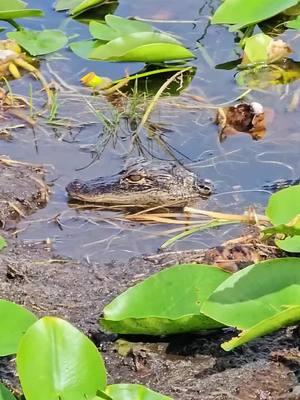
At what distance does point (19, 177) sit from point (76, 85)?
30.6 inches

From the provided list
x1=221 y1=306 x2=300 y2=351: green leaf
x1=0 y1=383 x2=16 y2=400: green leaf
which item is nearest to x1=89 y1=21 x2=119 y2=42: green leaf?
x1=221 y1=306 x2=300 y2=351: green leaf

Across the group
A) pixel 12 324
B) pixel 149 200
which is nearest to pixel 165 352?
pixel 12 324

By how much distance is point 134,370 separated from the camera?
203 centimetres

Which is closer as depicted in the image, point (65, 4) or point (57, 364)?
point (57, 364)

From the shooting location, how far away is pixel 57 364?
1.75m

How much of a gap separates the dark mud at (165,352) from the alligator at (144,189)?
0.52 meters

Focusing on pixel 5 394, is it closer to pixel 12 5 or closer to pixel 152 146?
pixel 152 146

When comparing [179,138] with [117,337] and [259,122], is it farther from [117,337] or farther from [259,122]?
[117,337]

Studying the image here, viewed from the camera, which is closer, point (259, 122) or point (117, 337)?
point (117, 337)

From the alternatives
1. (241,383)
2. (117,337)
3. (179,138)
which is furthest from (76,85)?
(241,383)

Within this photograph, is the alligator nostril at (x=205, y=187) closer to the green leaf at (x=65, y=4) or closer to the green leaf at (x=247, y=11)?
the green leaf at (x=247, y=11)

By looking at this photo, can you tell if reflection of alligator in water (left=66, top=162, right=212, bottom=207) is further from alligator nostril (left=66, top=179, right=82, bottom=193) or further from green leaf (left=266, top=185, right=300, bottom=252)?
green leaf (left=266, top=185, right=300, bottom=252)

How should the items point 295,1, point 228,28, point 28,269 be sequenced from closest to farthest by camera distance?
point 28,269
point 295,1
point 228,28

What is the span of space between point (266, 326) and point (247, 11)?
7.16 feet
